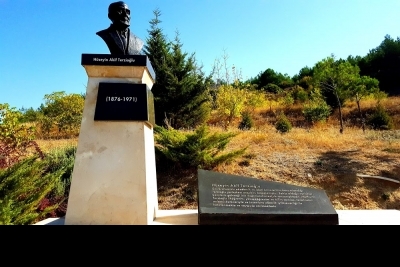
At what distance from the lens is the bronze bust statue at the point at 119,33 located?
3.86 m

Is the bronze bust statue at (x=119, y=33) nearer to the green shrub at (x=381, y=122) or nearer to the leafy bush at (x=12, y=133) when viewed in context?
the leafy bush at (x=12, y=133)

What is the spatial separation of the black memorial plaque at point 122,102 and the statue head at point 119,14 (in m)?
0.84

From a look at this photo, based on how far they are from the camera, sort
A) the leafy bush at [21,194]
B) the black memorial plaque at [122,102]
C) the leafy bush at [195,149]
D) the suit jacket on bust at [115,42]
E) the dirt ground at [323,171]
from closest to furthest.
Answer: the black memorial plaque at [122,102] < the leafy bush at [21,194] < the suit jacket on bust at [115,42] < the dirt ground at [323,171] < the leafy bush at [195,149]

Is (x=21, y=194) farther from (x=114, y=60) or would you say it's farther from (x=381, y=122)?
(x=381, y=122)

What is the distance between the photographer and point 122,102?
3.58 metres

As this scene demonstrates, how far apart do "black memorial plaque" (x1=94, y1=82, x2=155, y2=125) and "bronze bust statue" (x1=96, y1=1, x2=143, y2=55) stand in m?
0.52

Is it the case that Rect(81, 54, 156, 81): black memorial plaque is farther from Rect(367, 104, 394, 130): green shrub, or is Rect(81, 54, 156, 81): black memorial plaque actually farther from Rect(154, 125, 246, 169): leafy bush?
Rect(367, 104, 394, 130): green shrub

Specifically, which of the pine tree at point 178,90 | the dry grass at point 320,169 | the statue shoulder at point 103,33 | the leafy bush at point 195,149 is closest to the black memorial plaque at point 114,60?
the statue shoulder at point 103,33

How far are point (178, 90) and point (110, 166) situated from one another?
1176 centimetres

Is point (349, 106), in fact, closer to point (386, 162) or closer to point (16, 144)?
point (386, 162)

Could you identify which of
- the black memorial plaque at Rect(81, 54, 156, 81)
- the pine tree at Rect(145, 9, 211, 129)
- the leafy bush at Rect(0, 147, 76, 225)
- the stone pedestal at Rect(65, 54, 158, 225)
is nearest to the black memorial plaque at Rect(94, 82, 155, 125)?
the stone pedestal at Rect(65, 54, 158, 225)

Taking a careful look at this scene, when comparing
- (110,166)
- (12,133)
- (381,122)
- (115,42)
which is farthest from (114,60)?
(381,122)

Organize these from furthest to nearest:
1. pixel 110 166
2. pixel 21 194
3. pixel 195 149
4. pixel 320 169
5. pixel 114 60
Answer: pixel 320 169
pixel 195 149
pixel 21 194
pixel 114 60
pixel 110 166

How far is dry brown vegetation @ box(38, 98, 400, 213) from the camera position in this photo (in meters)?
6.59
